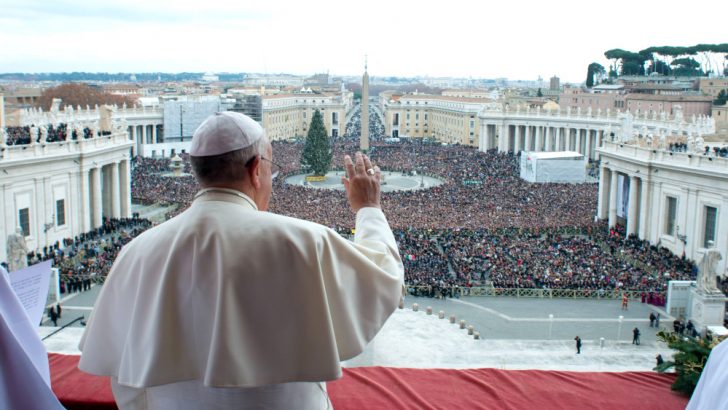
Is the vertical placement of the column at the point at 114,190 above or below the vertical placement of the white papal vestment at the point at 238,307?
below

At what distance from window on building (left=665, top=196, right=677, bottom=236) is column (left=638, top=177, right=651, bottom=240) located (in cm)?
125

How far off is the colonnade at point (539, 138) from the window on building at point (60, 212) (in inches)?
1972

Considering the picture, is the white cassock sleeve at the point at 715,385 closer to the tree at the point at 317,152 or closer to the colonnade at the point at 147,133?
the tree at the point at 317,152

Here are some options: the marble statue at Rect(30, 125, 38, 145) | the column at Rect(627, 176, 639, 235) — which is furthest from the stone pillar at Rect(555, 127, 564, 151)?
the marble statue at Rect(30, 125, 38, 145)

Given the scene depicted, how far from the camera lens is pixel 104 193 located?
3853 cm

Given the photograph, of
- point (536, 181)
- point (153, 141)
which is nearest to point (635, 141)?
point (536, 181)

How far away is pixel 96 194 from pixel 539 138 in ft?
164

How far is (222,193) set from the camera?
272cm

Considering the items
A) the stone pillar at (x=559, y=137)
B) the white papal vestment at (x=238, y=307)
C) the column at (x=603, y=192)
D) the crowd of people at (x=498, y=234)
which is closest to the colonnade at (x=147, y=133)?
the crowd of people at (x=498, y=234)

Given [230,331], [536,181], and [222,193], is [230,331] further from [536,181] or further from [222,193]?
[536,181]

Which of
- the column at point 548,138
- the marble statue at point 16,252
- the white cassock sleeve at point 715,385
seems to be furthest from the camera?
the column at point 548,138

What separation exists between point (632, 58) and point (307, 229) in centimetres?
13063

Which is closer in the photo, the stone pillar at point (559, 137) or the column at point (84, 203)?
the column at point (84, 203)

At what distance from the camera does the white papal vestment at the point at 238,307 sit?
2.47 meters
